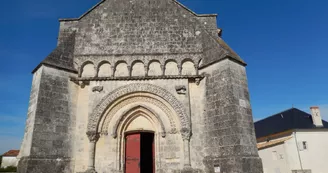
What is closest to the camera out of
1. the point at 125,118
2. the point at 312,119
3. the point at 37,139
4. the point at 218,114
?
the point at 37,139

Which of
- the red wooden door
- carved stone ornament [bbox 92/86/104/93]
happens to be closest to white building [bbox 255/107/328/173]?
the red wooden door

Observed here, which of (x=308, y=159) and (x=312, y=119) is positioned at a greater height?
(x=312, y=119)

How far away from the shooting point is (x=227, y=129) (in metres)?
7.65

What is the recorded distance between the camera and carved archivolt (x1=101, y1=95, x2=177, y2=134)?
8422 millimetres

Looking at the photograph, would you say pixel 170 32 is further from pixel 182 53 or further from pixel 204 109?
pixel 204 109

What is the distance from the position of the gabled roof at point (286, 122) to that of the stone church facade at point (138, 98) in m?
17.1

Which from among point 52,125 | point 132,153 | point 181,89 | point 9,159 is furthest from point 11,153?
point 181,89

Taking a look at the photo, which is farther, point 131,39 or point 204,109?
point 131,39

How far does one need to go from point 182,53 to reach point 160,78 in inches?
49.6

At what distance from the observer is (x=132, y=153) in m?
8.57

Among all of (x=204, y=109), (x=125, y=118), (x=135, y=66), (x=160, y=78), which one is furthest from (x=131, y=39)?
(x=204, y=109)

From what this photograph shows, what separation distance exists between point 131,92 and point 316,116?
21.1 meters

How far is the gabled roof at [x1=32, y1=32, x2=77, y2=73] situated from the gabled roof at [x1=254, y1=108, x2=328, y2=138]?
2018 cm

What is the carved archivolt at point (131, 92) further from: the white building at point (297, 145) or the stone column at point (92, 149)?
the white building at point (297, 145)
